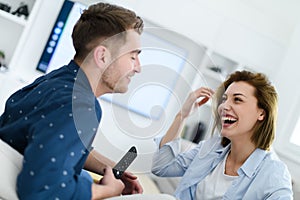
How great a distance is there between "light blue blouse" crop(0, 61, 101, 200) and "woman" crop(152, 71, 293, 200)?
41cm

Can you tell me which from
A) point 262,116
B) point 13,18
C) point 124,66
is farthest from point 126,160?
point 13,18

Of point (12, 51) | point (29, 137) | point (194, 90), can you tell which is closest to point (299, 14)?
point (12, 51)

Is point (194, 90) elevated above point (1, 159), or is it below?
above

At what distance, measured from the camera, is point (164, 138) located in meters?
0.76

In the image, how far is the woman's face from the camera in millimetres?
1082

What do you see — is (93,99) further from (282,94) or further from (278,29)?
(278,29)

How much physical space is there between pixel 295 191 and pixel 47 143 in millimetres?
2055

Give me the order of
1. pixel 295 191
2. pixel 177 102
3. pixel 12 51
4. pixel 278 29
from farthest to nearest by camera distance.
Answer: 1. pixel 278 29
2. pixel 12 51
3. pixel 295 191
4. pixel 177 102

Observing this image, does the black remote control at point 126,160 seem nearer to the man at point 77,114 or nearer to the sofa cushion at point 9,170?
the man at point 77,114

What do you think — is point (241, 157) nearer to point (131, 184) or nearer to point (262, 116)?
point (262, 116)

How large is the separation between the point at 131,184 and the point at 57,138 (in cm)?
23

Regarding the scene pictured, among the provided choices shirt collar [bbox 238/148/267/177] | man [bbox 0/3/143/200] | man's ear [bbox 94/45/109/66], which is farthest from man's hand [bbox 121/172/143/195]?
shirt collar [bbox 238/148/267/177]

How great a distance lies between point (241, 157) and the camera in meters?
1.26

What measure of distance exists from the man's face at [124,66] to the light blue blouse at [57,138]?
43 mm
